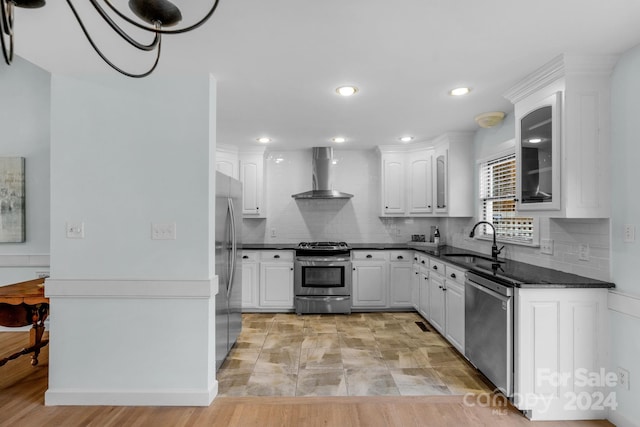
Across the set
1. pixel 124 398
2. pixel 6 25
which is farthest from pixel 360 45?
pixel 124 398

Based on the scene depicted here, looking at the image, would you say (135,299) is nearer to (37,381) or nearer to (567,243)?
(37,381)

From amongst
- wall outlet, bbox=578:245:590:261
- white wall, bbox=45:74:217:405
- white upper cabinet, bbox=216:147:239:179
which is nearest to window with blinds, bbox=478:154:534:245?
wall outlet, bbox=578:245:590:261

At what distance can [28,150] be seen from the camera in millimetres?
3953

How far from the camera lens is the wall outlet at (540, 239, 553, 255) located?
2912 millimetres

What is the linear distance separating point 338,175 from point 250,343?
2.83 m

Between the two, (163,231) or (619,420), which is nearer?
(619,420)

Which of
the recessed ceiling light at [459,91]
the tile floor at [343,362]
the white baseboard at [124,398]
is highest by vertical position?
the recessed ceiling light at [459,91]

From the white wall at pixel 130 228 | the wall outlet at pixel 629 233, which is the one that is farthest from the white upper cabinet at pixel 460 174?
the white wall at pixel 130 228

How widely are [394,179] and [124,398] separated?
4.04 metres

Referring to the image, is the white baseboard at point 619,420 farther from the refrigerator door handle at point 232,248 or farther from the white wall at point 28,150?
the white wall at point 28,150

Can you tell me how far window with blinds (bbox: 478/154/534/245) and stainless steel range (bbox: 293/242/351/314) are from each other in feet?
5.87

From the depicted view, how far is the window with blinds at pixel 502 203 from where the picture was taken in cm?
340

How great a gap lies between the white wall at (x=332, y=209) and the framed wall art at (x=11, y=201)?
2.67 m

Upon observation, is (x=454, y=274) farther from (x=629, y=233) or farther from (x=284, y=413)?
(x=284, y=413)
